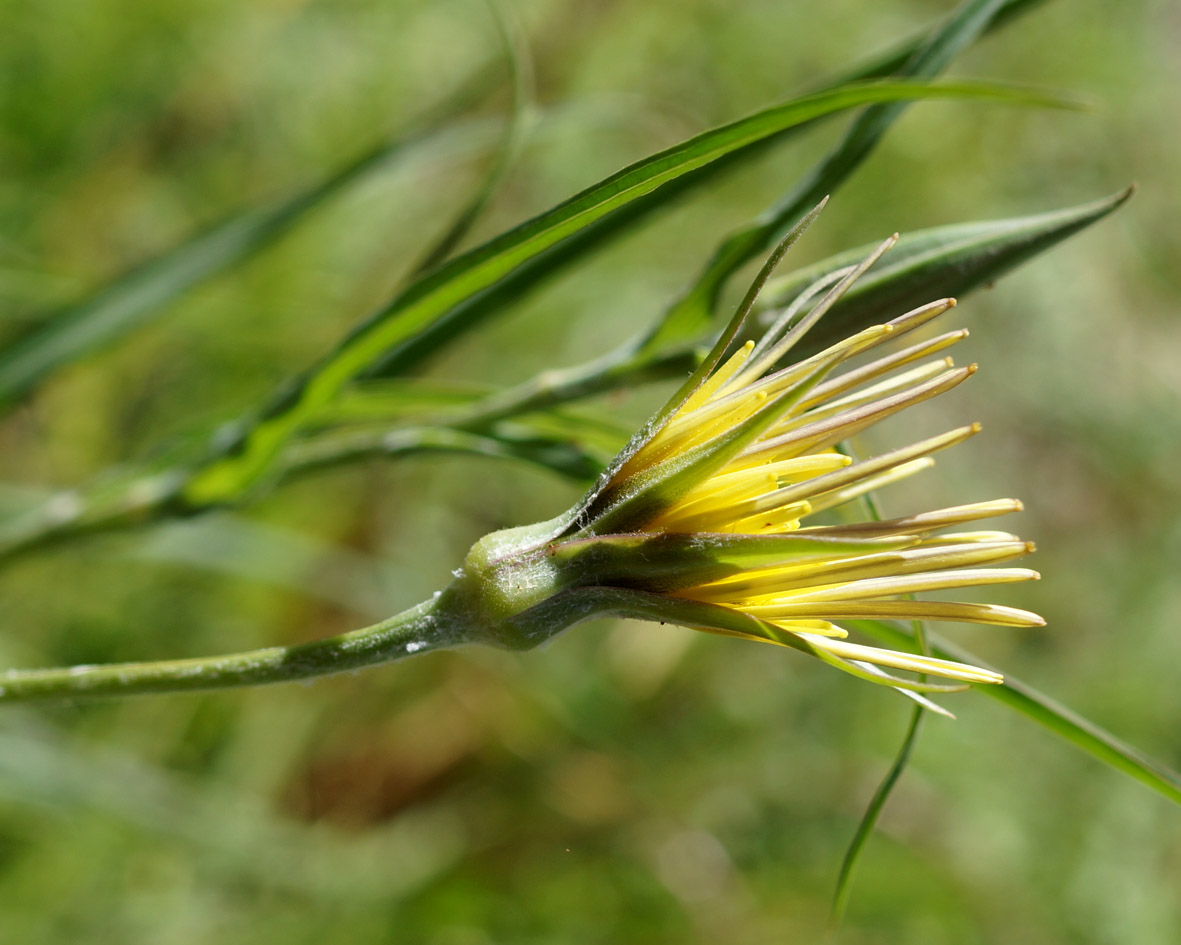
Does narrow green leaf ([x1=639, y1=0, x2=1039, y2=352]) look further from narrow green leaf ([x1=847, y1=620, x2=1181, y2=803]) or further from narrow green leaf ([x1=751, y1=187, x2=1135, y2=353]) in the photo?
narrow green leaf ([x1=847, y1=620, x2=1181, y2=803])

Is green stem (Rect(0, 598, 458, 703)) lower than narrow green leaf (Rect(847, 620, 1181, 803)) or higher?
higher

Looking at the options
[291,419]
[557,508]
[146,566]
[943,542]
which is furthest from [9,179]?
[943,542]

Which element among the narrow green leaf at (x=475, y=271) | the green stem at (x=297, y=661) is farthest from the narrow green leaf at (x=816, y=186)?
the green stem at (x=297, y=661)

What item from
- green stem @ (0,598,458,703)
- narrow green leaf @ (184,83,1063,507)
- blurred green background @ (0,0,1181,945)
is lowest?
green stem @ (0,598,458,703)

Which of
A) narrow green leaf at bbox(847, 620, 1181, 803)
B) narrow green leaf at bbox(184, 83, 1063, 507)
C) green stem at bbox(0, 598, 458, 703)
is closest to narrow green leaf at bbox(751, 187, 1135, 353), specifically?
narrow green leaf at bbox(184, 83, 1063, 507)

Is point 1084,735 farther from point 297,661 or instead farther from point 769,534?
point 297,661

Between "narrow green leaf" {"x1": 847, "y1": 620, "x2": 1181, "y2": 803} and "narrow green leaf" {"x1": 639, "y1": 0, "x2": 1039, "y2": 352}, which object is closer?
"narrow green leaf" {"x1": 847, "y1": 620, "x2": 1181, "y2": 803}

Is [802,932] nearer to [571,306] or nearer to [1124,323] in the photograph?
[571,306]
